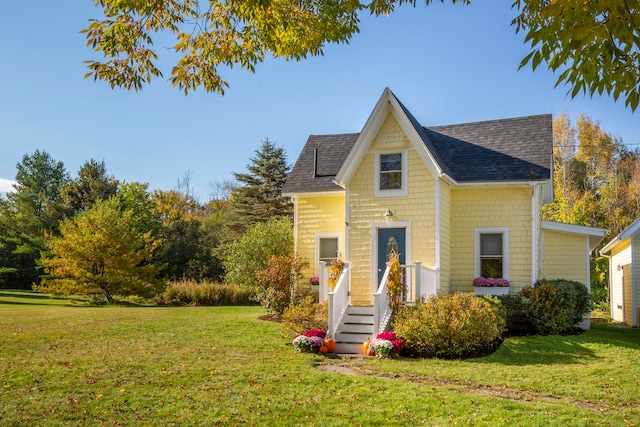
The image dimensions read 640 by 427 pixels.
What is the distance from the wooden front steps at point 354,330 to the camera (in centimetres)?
1382

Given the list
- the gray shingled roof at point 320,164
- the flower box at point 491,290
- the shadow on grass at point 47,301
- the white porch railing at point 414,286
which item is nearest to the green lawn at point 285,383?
the flower box at point 491,290

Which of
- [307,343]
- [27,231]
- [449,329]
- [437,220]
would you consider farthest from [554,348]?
[27,231]

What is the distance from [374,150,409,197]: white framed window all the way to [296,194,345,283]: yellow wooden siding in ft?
7.61

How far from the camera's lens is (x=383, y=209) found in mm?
16500

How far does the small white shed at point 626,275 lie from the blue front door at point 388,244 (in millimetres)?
8761

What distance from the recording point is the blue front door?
53.5 ft

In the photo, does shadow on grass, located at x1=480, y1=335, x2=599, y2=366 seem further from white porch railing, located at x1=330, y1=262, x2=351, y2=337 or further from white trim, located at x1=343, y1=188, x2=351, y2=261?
white trim, located at x1=343, y1=188, x2=351, y2=261

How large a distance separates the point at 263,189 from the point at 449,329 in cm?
3229

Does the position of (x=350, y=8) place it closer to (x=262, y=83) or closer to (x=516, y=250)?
(x=262, y=83)

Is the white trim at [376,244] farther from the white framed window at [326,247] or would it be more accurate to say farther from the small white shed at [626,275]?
the small white shed at [626,275]

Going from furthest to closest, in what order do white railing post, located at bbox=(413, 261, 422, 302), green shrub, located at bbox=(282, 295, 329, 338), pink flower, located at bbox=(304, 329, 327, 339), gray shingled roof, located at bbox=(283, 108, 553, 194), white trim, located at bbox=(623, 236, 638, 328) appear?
white trim, located at bbox=(623, 236, 638, 328), gray shingled roof, located at bbox=(283, 108, 553, 194), white railing post, located at bbox=(413, 261, 422, 302), green shrub, located at bbox=(282, 295, 329, 338), pink flower, located at bbox=(304, 329, 327, 339)

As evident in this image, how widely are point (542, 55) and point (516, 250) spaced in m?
12.7

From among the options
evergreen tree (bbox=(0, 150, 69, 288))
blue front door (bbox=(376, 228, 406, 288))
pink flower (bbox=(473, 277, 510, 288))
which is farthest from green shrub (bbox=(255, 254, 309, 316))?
evergreen tree (bbox=(0, 150, 69, 288))

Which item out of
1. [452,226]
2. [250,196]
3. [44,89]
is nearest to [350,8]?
[44,89]
